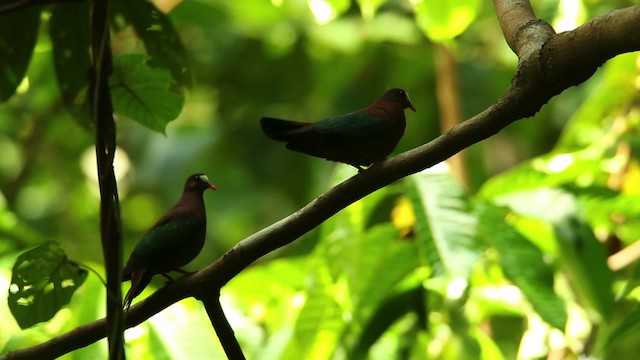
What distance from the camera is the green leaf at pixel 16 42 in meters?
2.13

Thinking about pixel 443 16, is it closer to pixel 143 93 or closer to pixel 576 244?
pixel 576 244

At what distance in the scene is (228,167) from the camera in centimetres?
609

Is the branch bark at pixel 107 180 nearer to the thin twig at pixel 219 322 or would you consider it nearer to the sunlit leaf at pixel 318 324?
the thin twig at pixel 219 322

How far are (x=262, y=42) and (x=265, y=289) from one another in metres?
3.20

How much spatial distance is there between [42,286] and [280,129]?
0.58 meters

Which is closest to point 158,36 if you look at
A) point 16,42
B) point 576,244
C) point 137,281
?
point 16,42

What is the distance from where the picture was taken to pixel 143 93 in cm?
204

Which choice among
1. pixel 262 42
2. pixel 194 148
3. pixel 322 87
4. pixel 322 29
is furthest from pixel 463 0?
pixel 262 42

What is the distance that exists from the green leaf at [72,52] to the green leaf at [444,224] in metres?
0.92

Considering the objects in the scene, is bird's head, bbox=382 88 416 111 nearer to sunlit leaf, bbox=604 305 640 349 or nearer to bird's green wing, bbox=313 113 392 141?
bird's green wing, bbox=313 113 392 141

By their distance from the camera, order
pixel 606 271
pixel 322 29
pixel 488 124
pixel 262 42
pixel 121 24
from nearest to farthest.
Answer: pixel 488 124, pixel 121 24, pixel 606 271, pixel 322 29, pixel 262 42

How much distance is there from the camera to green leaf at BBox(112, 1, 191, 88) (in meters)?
2.20

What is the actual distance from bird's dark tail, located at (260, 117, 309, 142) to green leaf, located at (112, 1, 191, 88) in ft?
1.61

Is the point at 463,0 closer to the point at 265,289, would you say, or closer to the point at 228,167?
the point at 265,289
